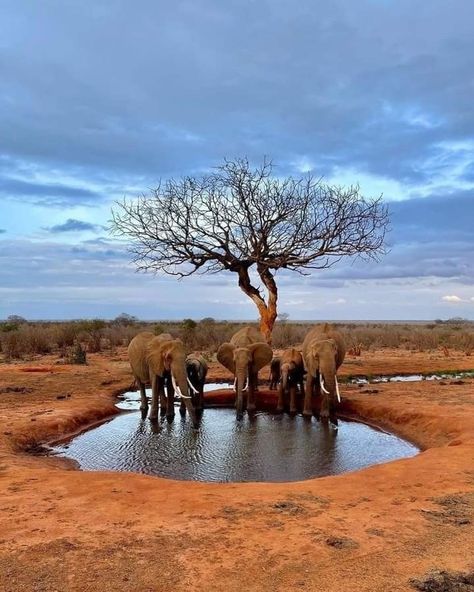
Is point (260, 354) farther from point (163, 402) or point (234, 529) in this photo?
point (234, 529)

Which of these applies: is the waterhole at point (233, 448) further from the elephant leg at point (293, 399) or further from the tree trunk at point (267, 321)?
the tree trunk at point (267, 321)

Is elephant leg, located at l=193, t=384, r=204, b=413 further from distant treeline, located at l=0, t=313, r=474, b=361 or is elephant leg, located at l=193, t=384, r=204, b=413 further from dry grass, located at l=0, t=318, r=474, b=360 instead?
dry grass, located at l=0, t=318, r=474, b=360

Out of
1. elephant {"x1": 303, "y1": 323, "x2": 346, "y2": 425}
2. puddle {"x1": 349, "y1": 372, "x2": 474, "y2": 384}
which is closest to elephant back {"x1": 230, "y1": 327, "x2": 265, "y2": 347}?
elephant {"x1": 303, "y1": 323, "x2": 346, "y2": 425}

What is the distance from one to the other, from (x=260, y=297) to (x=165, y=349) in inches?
399

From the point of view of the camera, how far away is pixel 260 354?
14797 millimetres

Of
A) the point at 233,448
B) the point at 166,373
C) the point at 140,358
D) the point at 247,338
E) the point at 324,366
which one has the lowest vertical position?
the point at 233,448

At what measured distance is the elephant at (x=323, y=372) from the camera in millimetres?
12836

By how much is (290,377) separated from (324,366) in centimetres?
147

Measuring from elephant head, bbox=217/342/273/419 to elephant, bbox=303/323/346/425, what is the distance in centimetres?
116

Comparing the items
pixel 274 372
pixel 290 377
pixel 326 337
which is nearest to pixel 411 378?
pixel 274 372

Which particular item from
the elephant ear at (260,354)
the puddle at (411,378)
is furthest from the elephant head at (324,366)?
the puddle at (411,378)

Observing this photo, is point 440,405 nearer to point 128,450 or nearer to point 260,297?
point 128,450

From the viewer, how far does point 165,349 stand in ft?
42.9

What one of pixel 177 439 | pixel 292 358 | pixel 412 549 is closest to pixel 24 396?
pixel 177 439
